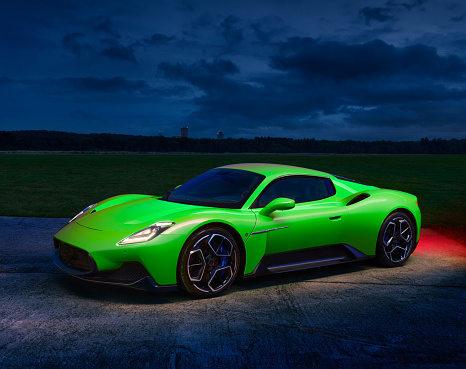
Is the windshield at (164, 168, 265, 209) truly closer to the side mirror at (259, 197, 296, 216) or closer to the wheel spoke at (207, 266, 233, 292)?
the side mirror at (259, 197, 296, 216)

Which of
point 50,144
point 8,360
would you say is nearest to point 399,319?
point 8,360

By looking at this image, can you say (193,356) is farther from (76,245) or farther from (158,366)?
(76,245)

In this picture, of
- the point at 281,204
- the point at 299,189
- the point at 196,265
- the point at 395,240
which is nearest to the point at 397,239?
the point at 395,240

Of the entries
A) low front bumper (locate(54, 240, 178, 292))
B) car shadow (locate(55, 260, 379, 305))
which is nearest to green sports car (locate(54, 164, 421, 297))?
low front bumper (locate(54, 240, 178, 292))

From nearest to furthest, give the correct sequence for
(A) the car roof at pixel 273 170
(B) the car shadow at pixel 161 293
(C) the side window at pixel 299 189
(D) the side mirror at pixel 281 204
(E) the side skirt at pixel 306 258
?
1. (B) the car shadow at pixel 161 293
2. (D) the side mirror at pixel 281 204
3. (E) the side skirt at pixel 306 258
4. (C) the side window at pixel 299 189
5. (A) the car roof at pixel 273 170

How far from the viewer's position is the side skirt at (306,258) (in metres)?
5.15

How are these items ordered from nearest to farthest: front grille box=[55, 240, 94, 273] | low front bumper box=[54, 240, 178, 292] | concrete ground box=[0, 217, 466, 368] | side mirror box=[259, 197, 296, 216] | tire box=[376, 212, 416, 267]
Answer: concrete ground box=[0, 217, 466, 368] → low front bumper box=[54, 240, 178, 292] → front grille box=[55, 240, 94, 273] → side mirror box=[259, 197, 296, 216] → tire box=[376, 212, 416, 267]

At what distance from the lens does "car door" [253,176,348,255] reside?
17.0ft

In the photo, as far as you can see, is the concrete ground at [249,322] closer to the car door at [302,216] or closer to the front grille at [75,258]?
the front grille at [75,258]

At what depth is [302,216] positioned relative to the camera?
212 inches

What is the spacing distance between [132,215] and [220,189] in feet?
3.70

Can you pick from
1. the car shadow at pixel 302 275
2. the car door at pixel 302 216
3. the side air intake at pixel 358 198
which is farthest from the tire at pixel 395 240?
the car door at pixel 302 216

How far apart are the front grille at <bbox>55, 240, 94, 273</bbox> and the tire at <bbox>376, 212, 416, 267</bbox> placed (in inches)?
134

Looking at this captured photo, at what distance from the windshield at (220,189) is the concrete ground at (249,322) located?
910 millimetres
